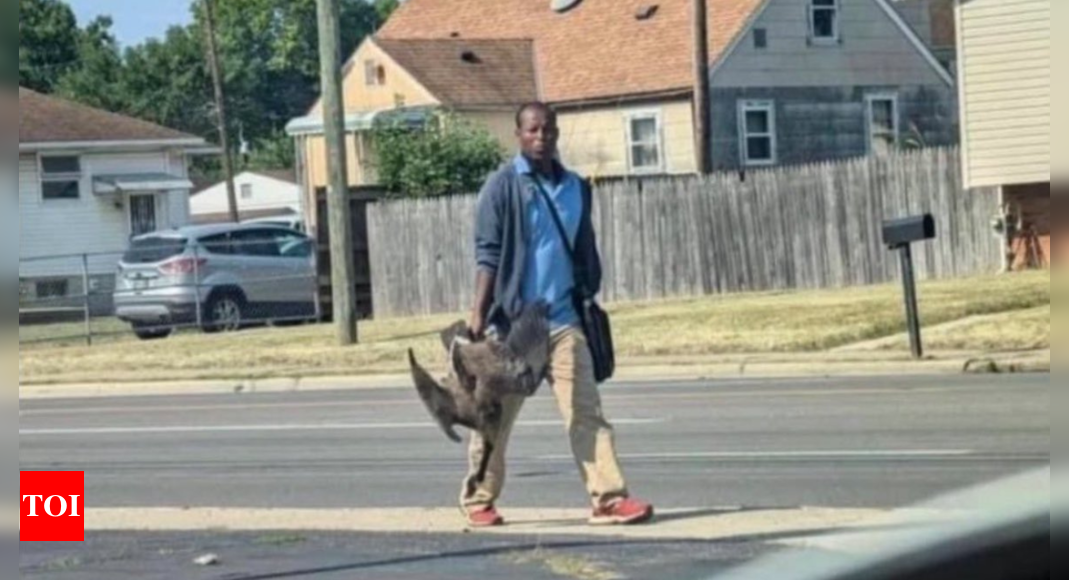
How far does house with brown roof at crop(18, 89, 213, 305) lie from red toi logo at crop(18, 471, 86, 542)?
35706 mm

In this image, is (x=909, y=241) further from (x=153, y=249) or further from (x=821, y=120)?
(x=821, y=120)

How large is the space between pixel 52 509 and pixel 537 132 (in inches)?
134

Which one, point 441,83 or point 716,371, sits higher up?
point 441,83

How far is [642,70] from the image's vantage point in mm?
45625

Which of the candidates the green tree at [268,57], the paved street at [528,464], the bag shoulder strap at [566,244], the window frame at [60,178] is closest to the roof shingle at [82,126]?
the window frame at [60,178]

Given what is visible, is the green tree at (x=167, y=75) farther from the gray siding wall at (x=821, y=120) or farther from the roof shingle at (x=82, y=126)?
the gray siding wall at (x=821, y=120)

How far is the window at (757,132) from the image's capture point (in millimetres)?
45969

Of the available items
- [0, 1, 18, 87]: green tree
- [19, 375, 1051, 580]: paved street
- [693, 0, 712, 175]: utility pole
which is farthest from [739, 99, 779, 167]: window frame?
[0, 1, 18, 87]: green tree

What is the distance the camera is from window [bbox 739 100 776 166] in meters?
46.0

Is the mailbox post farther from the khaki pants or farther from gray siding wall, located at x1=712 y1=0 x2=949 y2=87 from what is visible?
gray siding wall, located at x1=712 y1=0 x2=949 y2=87

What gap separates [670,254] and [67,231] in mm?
21257

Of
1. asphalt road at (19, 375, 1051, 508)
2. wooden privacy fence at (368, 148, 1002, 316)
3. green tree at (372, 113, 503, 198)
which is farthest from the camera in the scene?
green tree at (372, 113, 503, 198)

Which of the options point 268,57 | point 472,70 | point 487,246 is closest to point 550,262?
point 487,246

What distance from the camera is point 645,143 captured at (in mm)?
45750
